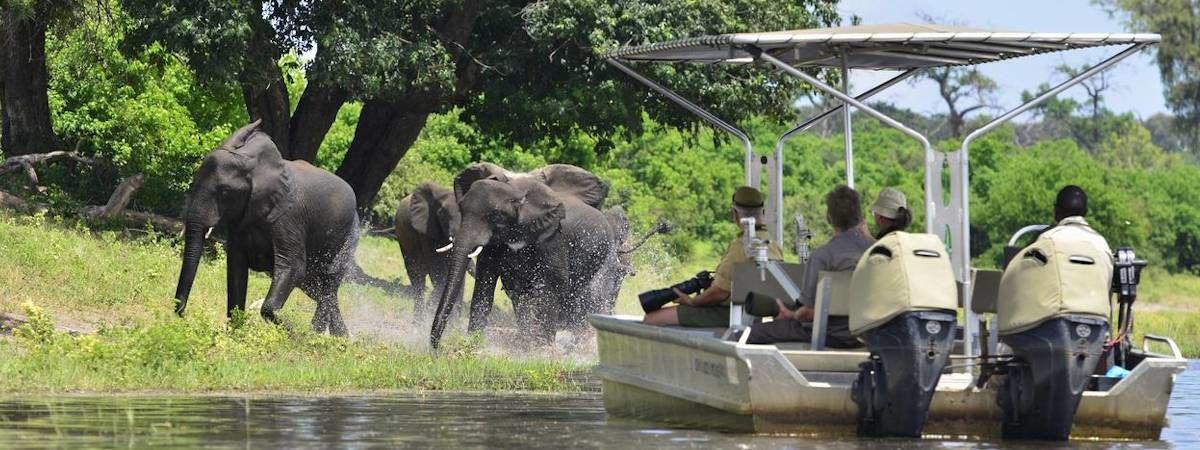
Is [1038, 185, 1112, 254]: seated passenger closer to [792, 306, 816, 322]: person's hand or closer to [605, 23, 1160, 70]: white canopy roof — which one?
[605, 23, 1160, 70]: white canopy roof

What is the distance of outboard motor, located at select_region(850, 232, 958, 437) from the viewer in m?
12.7

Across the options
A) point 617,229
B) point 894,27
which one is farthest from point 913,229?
point 894,27

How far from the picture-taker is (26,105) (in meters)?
31.1

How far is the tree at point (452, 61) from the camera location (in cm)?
2617

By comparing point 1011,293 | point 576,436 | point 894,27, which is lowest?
point 576,436

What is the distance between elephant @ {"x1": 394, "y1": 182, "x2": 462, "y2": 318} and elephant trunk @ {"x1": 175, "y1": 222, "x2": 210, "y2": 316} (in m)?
4.32

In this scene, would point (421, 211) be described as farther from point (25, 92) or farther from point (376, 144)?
point (25, 92)

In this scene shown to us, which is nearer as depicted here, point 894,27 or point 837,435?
point 837,435

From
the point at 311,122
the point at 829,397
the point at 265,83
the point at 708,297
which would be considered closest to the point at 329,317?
the point at 265,83

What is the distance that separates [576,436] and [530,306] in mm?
10385

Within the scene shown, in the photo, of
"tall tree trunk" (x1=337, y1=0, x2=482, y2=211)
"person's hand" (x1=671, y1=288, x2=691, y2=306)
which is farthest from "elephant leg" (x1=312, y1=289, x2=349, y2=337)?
"person's hand" (x1=671, y1=288, x2=691, y2=306)

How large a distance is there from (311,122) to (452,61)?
2554 millimetres

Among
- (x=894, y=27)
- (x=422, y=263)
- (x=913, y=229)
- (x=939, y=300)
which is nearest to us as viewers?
(x=939, y=300)

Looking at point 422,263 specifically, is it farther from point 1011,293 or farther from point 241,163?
point 1011,293
